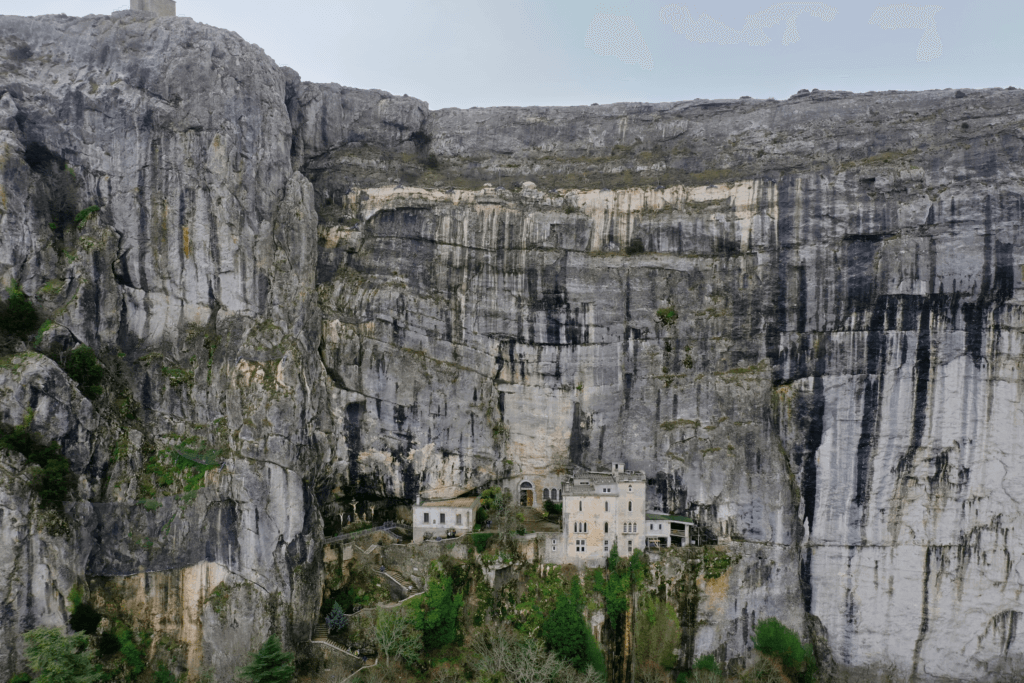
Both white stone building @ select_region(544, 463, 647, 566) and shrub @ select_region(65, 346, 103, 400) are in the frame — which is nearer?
shrub @ select_region(65, 346, 103, 400)

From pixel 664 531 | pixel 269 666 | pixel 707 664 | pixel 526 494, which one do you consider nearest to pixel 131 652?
pixel 269 666

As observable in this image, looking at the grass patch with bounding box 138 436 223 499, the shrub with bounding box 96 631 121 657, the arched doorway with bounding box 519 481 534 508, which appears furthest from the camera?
the arched doorway with bounding box 519 481 534 508

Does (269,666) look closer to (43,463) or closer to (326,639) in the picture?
(326,639)

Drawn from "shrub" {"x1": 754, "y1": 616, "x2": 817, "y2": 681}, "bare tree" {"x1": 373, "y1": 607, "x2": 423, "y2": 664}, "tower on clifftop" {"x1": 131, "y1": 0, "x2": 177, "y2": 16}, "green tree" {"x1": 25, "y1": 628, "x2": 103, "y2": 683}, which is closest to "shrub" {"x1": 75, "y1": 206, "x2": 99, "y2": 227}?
"tower on clifftop" {"x1": 131, "y1": 0, "x2": 177, "y2": 16}

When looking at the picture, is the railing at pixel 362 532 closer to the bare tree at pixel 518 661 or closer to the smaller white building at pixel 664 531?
the bare tree at pixel 518 661

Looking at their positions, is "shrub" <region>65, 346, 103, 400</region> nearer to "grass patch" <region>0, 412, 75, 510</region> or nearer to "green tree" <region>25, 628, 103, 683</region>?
"grass patch" <region>0, 412, 75, 510</region>

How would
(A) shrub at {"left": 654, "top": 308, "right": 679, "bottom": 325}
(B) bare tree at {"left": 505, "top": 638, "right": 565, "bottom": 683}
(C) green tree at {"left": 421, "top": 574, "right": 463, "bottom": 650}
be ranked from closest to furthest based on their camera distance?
1. (B) bare tree at {"left": 505, "top": 638, "right": 565, "bottom": 683}
2. (C) green tree at {"left": 421, "top": 574, "right": 463, "bottom": 650}
3. (A) shrub at {"left": 654, "top": 308, "right": 679, "bottom": 325}

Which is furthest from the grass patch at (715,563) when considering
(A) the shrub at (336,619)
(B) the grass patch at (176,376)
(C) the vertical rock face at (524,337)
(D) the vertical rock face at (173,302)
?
(B) the grass patch at (176,376)
